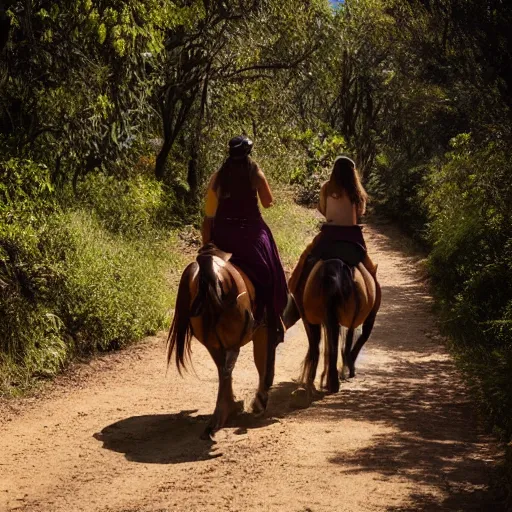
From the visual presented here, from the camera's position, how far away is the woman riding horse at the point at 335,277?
9.05m

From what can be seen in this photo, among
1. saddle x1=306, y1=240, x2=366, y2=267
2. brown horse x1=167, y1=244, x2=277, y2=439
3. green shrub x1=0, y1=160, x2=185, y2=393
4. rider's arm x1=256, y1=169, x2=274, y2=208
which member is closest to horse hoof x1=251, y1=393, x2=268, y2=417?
brown horse x1=167, y1=244, x2=277, y2=439

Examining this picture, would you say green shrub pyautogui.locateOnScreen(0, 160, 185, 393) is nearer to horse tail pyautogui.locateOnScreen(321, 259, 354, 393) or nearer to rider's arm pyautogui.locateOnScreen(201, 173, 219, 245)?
rider's arm pyautogui.locateOnScreen(201, 173, 219, 245)

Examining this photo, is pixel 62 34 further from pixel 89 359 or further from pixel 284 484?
pixel 284 484

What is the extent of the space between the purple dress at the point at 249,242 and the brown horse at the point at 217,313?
223 millimetres

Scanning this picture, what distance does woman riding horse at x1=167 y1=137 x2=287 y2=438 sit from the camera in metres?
7.63

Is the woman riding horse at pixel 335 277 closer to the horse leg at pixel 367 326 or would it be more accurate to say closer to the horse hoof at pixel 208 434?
the horse leg at pixel 367 326

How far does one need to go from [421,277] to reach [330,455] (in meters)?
14.7

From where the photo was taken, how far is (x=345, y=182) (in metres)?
9.70

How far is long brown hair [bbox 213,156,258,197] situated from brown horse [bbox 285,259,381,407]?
52.4 inches

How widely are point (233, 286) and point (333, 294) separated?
5.20 feet

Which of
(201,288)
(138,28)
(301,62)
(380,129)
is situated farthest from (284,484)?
(380,129)

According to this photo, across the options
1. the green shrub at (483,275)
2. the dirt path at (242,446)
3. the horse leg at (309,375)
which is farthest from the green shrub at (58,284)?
the green shrub at (483,275)

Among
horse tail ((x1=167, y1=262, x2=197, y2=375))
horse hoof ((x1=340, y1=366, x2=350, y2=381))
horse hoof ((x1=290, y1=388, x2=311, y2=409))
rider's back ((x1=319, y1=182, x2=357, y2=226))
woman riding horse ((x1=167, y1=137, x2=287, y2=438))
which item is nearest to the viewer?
woman riding horse ((x1=167, y1=137, x2=287, y2=438))

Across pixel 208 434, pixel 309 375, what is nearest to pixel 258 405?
pixel 208 434
